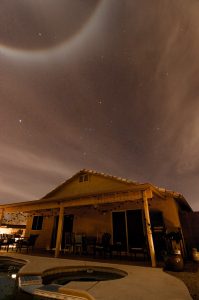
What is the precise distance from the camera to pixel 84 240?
949 cm

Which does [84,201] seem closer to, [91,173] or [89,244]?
[89,244]

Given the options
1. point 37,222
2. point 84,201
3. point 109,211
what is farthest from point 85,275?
point 37,222

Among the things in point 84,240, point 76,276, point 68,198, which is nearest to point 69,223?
point 84,240

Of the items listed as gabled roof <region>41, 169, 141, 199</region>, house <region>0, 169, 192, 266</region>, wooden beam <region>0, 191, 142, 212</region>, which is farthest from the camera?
gabled roof <region>41, 169, 141, 199</region>

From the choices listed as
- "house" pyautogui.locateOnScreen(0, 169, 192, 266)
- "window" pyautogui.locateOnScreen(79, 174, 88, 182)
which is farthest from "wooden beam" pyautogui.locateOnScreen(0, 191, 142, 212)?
"window" pyautogui.locateOnScreen(79, 174, 88, 182)

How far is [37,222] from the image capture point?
13.7 metres

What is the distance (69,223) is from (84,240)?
2.91 metres

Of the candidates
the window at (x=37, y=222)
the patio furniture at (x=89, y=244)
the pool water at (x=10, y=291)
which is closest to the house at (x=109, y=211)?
the window at (x=37, y=222)

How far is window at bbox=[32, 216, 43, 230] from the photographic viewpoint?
13500 mm

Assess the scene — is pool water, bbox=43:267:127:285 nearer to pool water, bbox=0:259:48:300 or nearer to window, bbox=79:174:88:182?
pool water, bbox=0:259:48:300

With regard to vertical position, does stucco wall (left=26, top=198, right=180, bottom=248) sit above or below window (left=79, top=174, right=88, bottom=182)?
below

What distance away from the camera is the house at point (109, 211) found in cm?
798

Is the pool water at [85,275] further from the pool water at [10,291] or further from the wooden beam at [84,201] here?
the wooden beam at [84,201]

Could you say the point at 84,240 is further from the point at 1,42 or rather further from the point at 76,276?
the point at 1,42
